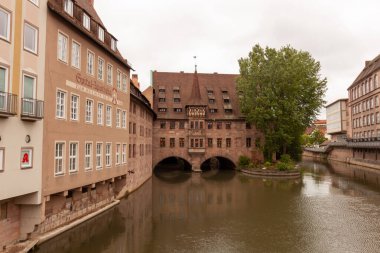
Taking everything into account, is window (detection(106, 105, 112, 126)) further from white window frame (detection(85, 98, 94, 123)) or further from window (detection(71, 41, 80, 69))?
window (detection(71, 41, 80, 69))

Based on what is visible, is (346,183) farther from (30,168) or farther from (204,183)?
(30,168)

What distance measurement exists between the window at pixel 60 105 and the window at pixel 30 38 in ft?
9.19

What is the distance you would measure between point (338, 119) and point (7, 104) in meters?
99.2

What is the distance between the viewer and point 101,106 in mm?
21172

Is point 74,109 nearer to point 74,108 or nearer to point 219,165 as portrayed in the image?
point 74,108

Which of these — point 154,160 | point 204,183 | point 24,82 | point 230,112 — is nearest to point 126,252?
point 24,82

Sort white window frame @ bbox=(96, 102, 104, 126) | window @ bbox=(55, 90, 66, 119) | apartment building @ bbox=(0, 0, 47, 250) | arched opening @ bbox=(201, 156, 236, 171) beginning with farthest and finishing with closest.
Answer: arched opening @ bbox=(201, 156, 236, 171) < white window frame @ bbox=(96, 102, 104, 126) < window @ bbox=(55, 90, 66, 119) < apartment building @ bbox=(0, 0, 47, 250)

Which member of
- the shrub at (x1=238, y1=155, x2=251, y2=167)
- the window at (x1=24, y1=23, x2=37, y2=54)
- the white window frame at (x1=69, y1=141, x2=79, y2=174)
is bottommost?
the shrub at (x1=238, y1=155, x2=251, y2=167)

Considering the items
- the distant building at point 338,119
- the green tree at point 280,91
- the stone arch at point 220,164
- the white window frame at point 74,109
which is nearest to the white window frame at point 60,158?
the white window frame at point 74,109

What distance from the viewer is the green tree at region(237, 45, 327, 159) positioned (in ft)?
149

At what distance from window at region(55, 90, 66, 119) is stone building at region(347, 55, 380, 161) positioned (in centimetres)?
4688

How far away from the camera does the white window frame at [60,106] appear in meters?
16.2

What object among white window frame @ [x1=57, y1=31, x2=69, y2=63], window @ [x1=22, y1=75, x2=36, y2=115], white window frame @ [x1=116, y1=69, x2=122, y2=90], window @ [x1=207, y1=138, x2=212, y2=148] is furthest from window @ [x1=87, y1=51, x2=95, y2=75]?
window @ [x1=207, y1=138, x2=212, y2=148]

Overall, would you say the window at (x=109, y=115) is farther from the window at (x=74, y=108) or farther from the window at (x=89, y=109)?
the window at (x=74, y=108)
